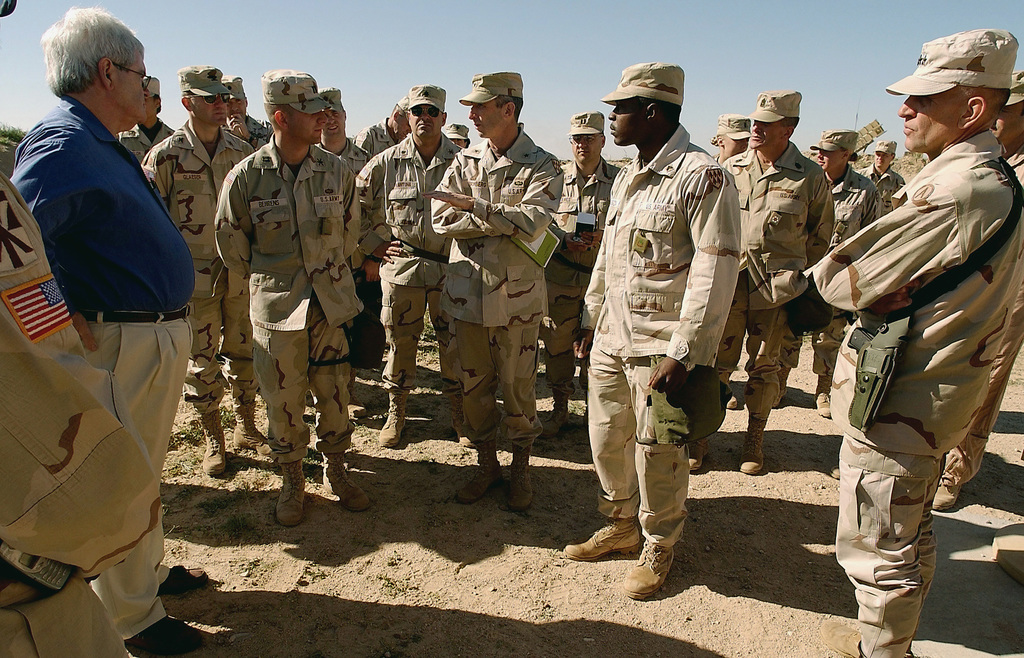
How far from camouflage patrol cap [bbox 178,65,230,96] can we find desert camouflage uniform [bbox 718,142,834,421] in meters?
4.16

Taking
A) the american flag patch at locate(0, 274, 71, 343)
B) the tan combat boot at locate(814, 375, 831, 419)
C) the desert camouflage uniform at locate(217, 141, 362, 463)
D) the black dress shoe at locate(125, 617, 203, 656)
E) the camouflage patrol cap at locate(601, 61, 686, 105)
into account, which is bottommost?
the tan combat boot at locate(814, 375, 831, 419)

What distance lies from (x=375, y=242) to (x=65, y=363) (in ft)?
12.2

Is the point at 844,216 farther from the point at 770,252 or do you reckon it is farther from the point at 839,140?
the point at 770,252

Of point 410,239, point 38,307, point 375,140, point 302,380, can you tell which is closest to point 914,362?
point 38,307

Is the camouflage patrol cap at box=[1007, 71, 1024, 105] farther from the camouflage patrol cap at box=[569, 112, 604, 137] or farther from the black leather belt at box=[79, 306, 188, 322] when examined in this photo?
the black leather belt at box=[79, 306, 188, 322]

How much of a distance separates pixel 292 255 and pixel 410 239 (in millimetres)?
1562

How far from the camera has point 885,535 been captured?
99.1 inches

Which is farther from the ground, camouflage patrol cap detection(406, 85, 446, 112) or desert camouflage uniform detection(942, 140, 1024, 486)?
camouflage patrol cap detection(406, 85, 446, 112)

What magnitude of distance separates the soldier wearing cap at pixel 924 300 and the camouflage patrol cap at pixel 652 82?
3.29ft

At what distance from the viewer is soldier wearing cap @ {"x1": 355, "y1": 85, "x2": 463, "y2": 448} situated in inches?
207

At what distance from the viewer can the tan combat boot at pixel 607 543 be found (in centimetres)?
367

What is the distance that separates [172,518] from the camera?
4113 mm

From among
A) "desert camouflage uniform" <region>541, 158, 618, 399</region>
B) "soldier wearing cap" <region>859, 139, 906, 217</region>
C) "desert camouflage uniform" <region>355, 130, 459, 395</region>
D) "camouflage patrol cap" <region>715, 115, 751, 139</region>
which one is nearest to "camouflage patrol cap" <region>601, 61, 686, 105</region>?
"desert camouflage uniform" <region>355, 130, 459, 395</region>

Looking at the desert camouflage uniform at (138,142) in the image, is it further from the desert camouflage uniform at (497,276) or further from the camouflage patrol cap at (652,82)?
the camouflage patrol cap at (652,82)
